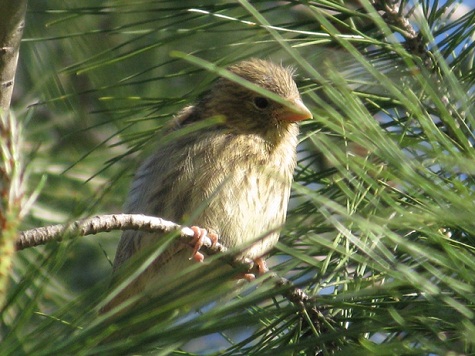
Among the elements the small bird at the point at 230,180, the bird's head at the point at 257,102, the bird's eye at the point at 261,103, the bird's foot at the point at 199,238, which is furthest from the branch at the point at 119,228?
the bird's eye at the point at 261,103

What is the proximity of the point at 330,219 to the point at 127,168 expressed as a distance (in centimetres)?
42

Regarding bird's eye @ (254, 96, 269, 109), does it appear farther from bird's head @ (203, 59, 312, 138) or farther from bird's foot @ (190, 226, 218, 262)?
bird's foot @ (190, 226, 218, 262)

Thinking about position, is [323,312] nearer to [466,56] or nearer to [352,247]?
[352,247]

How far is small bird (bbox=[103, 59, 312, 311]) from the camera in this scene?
363 cm

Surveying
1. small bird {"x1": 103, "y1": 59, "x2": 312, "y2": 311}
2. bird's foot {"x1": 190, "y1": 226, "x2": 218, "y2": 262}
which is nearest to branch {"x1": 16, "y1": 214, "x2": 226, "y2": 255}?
bird's foot {"x1": 190, "y1": 226, "x2": 218, "y2": 262}

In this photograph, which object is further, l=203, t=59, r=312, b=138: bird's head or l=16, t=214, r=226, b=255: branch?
l=203, t=59, r=312, b=138: bird's head

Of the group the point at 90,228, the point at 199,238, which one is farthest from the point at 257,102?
the point at 90,228

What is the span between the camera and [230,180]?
3568 millimetres

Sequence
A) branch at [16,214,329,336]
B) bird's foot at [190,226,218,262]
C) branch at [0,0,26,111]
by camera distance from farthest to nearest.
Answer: bird's foot at [190,226,218,262] → branch at [0,0,26,111] → branch at [16,214,329,336]

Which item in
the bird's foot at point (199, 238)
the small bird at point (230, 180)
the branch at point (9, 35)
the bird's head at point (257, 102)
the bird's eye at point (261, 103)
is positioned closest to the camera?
the branch at point (9, 35)

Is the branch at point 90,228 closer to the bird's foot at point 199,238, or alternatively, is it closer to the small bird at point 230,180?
the bird's foot at point 199,238

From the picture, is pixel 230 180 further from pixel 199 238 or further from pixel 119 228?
pixel 119 228

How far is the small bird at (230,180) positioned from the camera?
363 centimetres

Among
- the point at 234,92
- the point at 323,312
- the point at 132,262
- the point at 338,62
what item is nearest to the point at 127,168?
the point at 132,262
